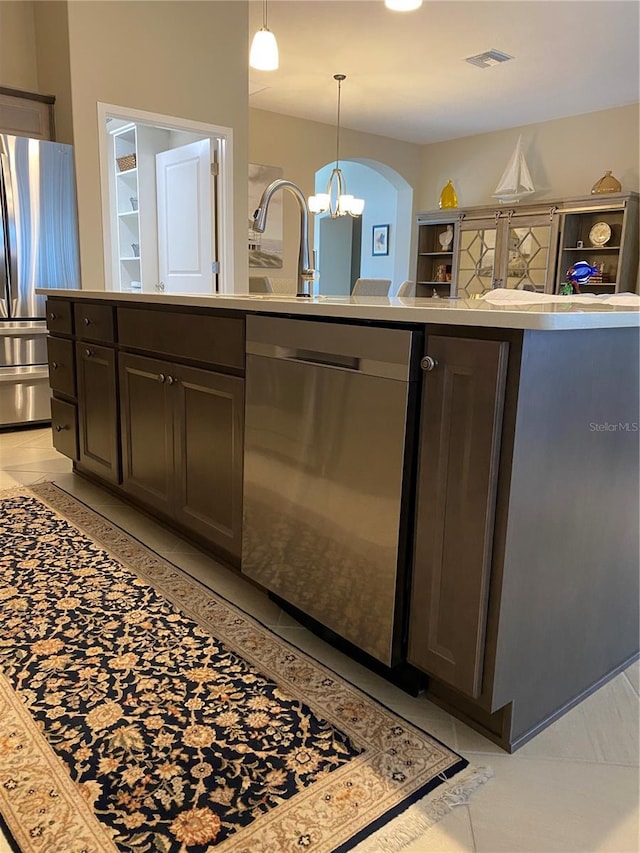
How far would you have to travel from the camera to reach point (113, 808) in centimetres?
115

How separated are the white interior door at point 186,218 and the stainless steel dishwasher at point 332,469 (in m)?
3.27

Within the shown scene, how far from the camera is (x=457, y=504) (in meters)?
1.24

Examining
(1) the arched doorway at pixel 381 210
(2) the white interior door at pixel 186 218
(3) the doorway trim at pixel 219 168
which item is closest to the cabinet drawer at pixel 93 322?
(3) the doorway trim at pixel 219 168

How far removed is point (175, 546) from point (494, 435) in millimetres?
1503

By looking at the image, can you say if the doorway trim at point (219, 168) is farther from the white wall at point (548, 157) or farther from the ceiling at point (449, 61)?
the white wall at point (548, 157)

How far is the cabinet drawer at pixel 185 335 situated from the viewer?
1.82 m

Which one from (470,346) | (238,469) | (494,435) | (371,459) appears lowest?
(238,469)

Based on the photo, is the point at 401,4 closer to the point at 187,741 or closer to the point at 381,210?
the point at 187,741

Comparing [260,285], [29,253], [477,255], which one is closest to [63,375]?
[29,253]

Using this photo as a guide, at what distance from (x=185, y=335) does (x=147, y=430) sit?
1.52 ft

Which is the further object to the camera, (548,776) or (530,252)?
(530,252)

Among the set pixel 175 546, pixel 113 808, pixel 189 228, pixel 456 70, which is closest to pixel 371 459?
pixel 113 808

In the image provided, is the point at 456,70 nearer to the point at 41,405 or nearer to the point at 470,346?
the point at 41,405

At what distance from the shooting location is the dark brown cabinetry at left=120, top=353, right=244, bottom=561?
1.89 metres
